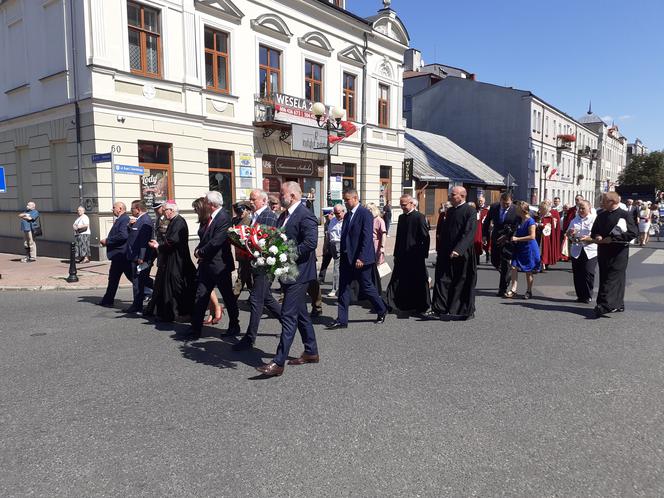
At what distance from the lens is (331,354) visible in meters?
5.52

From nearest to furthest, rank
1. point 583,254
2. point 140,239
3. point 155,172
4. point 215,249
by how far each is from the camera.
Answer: point 215,249 < point 140,239 < point 583,254 < point 155,172

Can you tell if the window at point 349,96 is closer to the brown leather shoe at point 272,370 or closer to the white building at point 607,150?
the brown leather shoe at point 272,370

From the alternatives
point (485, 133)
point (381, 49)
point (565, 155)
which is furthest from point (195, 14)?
point (565, 155)

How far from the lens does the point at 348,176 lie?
72.9ft

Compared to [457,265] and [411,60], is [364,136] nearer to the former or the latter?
[457,265]

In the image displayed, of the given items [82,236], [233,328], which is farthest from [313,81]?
[233,328]

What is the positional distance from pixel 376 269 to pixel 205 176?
32.3 feet

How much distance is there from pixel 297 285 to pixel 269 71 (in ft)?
49.6

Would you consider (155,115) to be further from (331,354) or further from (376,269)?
(331,354)

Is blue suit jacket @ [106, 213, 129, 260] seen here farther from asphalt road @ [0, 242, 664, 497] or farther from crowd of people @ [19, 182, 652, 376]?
asphalt road @ [0, 242, 664, 497]

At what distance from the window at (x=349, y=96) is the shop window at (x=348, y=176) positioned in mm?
2052

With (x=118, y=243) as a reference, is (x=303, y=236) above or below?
above

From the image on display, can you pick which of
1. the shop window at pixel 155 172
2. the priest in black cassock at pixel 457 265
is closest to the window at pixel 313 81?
the shop window at pixel 155 172

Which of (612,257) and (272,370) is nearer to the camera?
(272,370)
